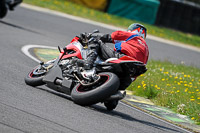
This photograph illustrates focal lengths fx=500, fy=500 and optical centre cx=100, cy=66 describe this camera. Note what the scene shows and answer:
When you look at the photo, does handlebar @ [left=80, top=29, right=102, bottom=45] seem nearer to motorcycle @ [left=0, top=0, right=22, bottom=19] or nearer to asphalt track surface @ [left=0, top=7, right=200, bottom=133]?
asphalt track surface @ [left=0, top=7, right=200, bottom=133]

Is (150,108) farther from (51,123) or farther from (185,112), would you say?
(51,123)

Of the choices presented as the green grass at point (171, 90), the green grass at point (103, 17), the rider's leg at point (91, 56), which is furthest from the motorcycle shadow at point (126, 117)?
the green grass at point (103, 17)

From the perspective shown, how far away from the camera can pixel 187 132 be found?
759 centimetres

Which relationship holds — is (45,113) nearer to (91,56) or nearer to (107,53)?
(91,56)

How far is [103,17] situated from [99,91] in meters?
20.5

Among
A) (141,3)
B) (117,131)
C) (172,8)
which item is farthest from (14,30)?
(172,8)

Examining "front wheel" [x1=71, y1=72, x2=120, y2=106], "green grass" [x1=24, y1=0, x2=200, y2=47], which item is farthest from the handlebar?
"green grass" [x1=24, y1=0, x2=200, y2=47]

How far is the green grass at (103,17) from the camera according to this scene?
86.1 feet

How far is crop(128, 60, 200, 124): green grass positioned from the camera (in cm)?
915

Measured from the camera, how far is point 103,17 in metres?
27.1

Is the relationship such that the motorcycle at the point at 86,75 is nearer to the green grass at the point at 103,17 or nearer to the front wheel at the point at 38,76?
the front wheel at the point at 38,76

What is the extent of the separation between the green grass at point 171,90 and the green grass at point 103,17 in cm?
1357

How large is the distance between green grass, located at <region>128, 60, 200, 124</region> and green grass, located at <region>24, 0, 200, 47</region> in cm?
1357

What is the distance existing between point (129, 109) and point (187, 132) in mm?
1129
